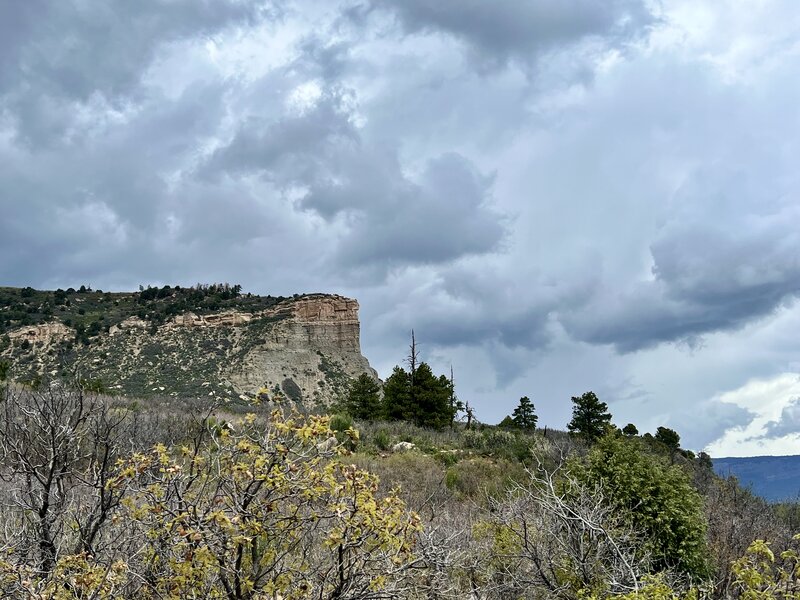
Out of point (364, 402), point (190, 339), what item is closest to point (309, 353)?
point (190, 339)

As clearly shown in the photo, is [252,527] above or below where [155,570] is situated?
above

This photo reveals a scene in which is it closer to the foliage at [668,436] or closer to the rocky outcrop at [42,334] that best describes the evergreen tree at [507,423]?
the foliage at [668,436]

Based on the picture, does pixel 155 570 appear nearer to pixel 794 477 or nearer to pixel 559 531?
pixel 559 531

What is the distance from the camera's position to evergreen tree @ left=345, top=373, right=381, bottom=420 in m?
35.8

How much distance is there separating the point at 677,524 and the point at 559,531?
254 centimetres

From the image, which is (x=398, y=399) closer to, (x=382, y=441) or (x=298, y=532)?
(x=382, y=441)

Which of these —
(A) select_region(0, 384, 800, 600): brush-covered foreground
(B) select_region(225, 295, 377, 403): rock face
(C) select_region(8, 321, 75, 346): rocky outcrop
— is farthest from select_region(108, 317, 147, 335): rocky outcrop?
(A) select_region(0, 384, 800, 600): brush-covered foreground

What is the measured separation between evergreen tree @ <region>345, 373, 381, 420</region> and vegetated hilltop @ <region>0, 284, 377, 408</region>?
18.8 meters

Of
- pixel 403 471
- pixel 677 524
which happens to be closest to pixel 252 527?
pixel 677 524

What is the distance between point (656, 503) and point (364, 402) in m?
27.6

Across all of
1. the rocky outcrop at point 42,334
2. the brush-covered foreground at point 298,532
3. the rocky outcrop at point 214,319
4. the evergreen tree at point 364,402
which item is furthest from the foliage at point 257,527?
the rocky outcrop at point 214,319

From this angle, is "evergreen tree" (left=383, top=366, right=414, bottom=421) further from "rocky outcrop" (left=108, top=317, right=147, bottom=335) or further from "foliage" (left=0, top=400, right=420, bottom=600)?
"rocky outcrop" (left=108, top=317, right=147, bottom=335)

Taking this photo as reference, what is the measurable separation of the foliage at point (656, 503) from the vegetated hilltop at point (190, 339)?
146 feet

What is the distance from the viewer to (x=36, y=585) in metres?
5.33
